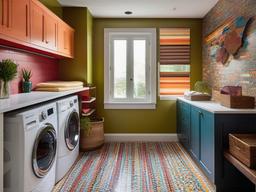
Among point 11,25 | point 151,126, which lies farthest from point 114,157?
point 11,25

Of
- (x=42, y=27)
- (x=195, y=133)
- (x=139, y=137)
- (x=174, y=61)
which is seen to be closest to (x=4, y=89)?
(x=42, y=27)

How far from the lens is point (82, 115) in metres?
3.78

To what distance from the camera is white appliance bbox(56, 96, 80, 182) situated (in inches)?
105

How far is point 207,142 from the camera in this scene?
2604mm

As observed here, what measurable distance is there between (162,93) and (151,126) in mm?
678

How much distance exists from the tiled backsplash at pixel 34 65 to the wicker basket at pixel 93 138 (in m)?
1.05

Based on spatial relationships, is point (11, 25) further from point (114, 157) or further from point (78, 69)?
point (114, 157)

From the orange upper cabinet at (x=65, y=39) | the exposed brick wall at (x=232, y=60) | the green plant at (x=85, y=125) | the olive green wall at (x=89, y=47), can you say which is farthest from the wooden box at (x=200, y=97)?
the orange upper cabinet at (x=65, y=39)

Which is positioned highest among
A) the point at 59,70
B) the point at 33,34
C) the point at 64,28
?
the point at 64,28

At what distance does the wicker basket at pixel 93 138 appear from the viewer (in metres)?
3.77

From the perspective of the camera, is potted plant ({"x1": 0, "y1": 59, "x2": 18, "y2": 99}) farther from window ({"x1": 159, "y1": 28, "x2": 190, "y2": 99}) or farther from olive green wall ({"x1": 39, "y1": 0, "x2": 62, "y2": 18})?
window ({"x1": 159, "y1": 28, "x2": 190, "y2": 99})

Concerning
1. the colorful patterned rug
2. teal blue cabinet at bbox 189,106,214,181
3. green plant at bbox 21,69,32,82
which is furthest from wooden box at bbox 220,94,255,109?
green plant at bbox 21,69,32,82

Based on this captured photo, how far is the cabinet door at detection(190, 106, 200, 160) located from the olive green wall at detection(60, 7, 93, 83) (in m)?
1.91

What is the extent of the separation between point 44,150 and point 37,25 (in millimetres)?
1384
